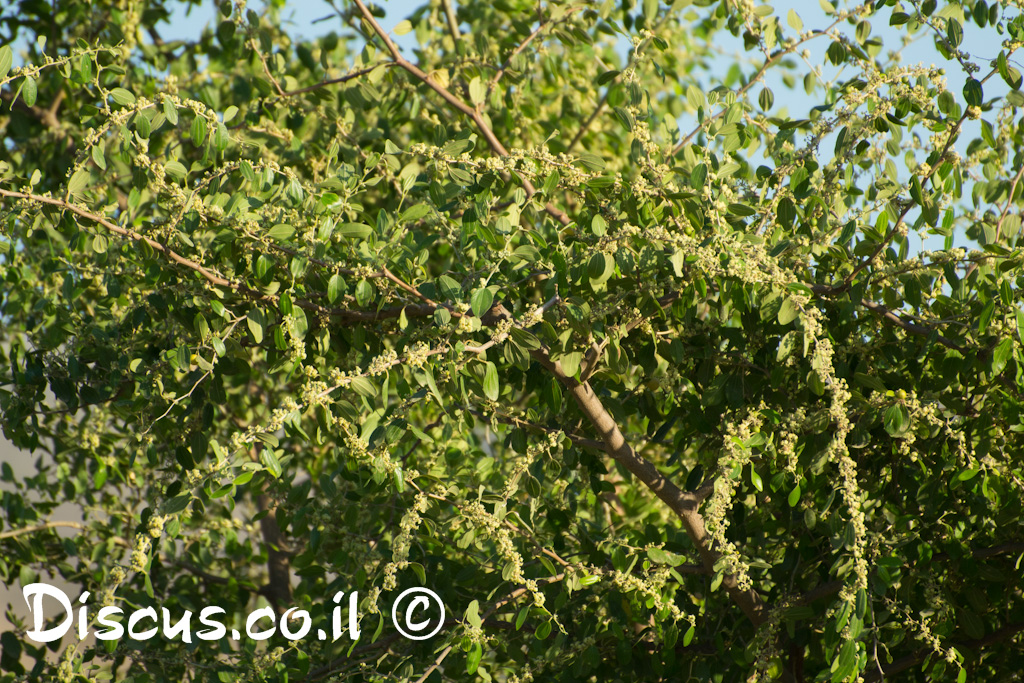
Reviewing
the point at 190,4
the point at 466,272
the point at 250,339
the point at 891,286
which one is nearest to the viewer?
the point at 466,272

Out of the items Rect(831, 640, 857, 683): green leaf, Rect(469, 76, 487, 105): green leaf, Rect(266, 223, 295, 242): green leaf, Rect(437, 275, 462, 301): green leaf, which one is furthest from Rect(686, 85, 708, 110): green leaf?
Rect(831, 640, 857, 683): green leaf

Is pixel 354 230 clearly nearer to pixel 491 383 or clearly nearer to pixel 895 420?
pixel 491 383

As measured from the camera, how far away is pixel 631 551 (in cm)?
207

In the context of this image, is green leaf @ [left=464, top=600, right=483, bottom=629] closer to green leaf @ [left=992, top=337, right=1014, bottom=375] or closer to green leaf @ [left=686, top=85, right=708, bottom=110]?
green leaf @ [left=992, top=337, right=1014, bottom=375]

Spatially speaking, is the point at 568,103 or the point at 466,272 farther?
the point at 568,103

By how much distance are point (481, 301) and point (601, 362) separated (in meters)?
0.53

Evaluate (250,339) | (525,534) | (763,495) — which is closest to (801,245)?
(763,495)

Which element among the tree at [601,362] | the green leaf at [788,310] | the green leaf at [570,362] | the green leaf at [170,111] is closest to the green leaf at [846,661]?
the tree at [601,362]

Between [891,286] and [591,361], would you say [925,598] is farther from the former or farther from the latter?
[591,361]

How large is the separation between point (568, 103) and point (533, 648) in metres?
2.34

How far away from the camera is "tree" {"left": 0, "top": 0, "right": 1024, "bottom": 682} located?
1.75m

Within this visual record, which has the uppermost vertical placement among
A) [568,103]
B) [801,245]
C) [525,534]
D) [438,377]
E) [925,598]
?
[568,103]

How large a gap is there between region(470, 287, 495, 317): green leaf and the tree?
14mm

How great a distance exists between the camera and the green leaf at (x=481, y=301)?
5.13ft
